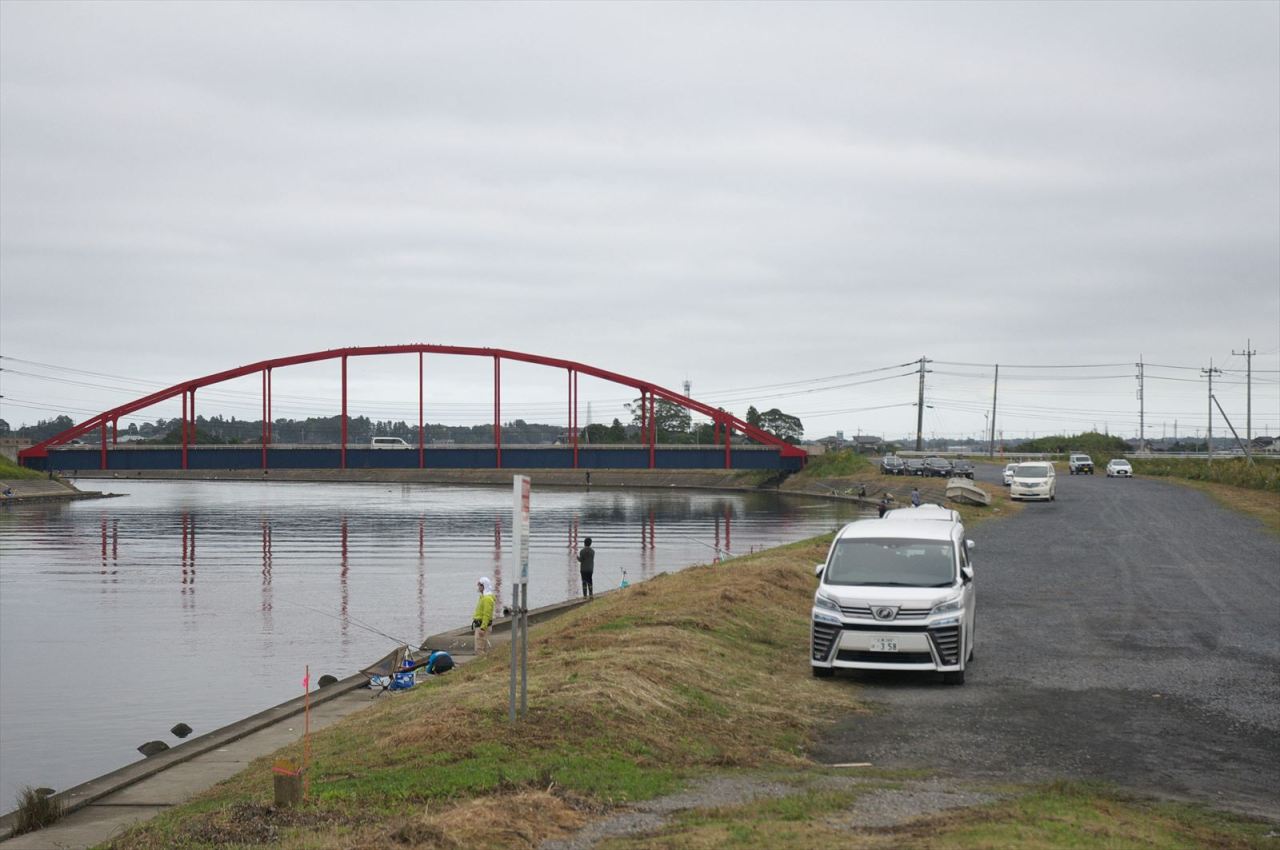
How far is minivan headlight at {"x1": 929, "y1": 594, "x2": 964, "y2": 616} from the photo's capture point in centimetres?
1492

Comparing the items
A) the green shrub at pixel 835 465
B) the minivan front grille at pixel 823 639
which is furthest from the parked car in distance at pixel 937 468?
the minivan front grille at pixel 823 639

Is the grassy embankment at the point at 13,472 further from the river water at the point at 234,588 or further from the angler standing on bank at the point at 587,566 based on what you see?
the angler standing on bank at the point at 587,566

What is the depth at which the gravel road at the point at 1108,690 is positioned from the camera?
11414 millimetres

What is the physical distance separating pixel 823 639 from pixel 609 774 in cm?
560

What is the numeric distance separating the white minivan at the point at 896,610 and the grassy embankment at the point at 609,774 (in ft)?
1.97

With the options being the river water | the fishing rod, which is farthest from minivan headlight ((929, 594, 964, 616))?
the fishing rod

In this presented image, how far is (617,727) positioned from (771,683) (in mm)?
3749

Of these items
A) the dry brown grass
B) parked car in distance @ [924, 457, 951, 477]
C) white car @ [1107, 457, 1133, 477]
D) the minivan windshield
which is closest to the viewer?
A: the minivan windshield

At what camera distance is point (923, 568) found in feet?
52.1

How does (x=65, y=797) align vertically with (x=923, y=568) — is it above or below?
below

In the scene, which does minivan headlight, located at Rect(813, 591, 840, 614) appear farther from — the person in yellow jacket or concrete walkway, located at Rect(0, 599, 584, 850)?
the person in yellow jacket

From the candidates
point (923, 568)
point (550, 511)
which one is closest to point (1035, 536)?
point (923, 568)

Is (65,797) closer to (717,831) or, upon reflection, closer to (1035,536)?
(717,831)

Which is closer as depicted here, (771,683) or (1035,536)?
(771,683)
